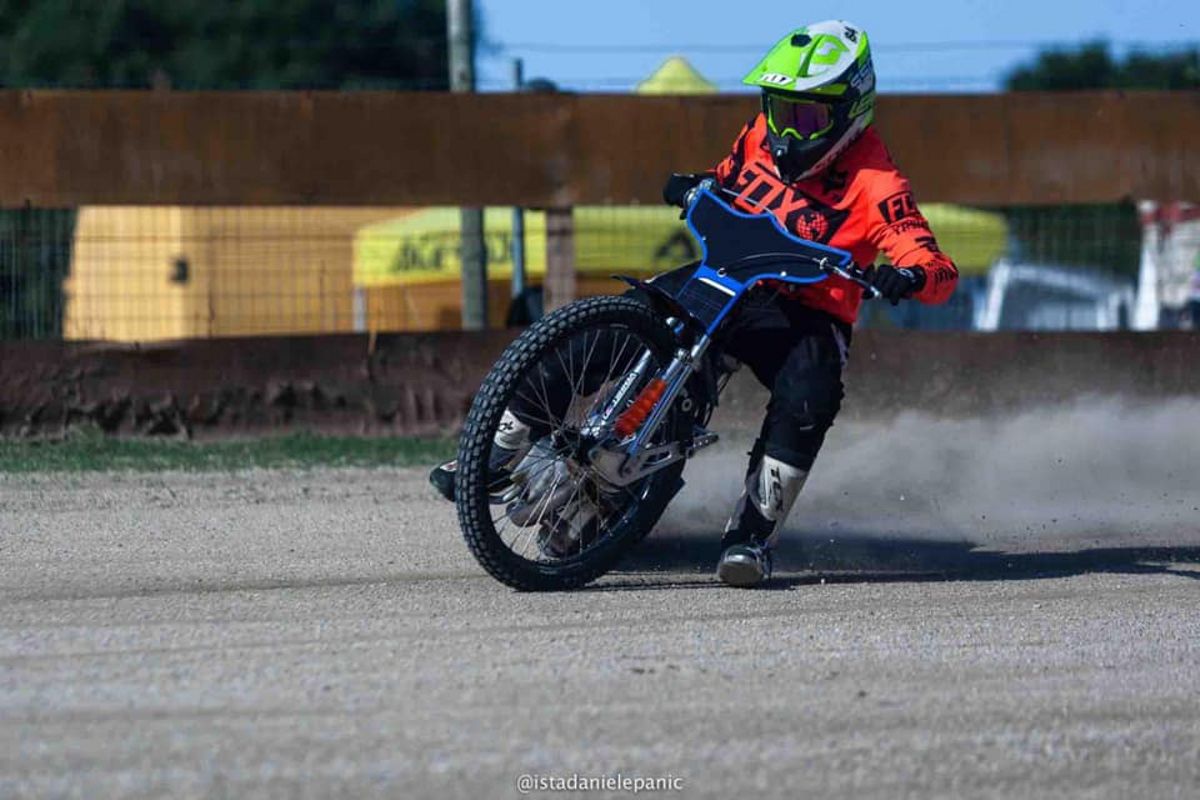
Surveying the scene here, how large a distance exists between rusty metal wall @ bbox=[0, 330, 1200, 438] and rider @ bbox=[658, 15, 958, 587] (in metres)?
4.38

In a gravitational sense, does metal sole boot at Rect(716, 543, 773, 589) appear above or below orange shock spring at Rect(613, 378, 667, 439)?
below

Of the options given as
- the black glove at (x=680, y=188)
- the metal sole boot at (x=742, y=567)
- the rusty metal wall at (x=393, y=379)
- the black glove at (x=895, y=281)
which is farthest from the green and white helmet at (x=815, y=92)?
the rusty metal wall at (x=393, y=379)

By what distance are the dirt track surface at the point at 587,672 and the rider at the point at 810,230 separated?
39 cm

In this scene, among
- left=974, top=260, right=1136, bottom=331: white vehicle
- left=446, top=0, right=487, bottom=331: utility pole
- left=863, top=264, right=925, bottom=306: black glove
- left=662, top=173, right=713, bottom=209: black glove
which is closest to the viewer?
left=863, top=264, right=925, bottom=306: black glove

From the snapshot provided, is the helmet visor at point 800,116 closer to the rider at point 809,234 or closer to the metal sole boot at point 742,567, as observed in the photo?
the rider at point 809,234

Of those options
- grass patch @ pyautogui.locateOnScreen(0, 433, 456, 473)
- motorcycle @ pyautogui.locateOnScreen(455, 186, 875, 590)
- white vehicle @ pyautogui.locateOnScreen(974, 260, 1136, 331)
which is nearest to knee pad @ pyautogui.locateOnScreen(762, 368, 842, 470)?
motorcycle @ pyautogui.locateOnScreen(455, 186, 875, 590)

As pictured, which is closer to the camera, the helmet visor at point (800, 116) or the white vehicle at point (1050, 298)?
the helmet visor at point (800, 116)

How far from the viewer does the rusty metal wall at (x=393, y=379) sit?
9906 mm

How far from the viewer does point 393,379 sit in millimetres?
10453

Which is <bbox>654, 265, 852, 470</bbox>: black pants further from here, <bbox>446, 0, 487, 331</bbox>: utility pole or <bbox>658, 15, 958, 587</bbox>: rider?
<bbox>446, 0, 487, 331</bbox>: utility pole

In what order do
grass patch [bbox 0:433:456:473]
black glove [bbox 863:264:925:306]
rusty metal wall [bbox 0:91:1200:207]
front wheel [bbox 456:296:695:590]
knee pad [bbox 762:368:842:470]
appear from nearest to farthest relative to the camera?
1. front wheel [bbox 456:296:695:590]
2. black glove [bbox 863:264:925:306]
3. knee pad [bbox 762:368:842:470]
4. grass patch [bbox 0:433:456:473]
5. rusty metal wall [bbox 0:91:1200:207]

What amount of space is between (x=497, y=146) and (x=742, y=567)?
5.82 meters

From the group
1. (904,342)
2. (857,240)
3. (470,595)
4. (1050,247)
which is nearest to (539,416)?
(470,595)

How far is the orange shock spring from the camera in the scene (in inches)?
219
